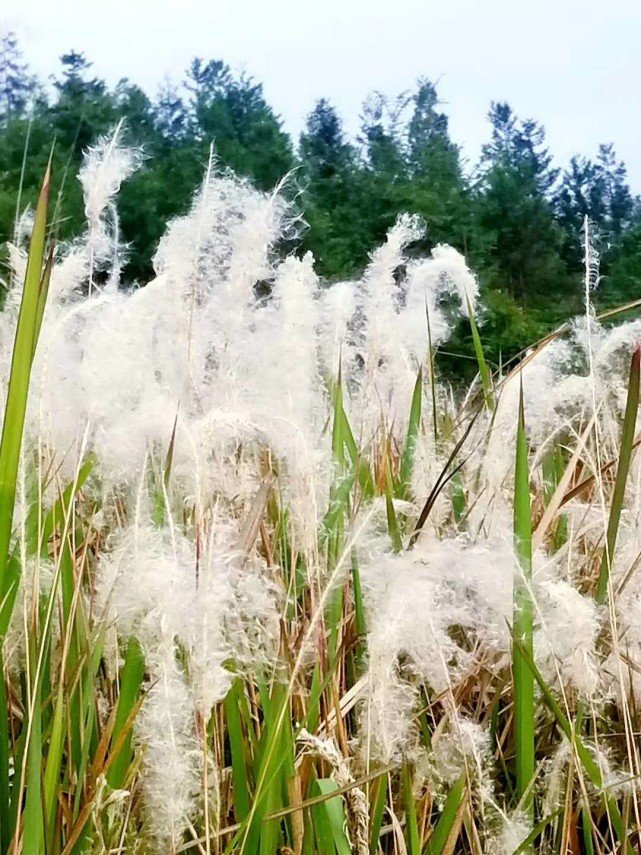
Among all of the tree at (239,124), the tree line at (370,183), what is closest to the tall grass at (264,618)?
the tree line at (370,183)

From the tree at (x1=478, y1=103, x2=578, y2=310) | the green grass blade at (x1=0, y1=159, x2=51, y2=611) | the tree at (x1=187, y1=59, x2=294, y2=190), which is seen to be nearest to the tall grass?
the green grass blade at (x1=0, y1=159, x2=51, y2=611)

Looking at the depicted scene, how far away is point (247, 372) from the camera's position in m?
1.23

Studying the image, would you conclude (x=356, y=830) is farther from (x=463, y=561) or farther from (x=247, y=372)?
(x=247, y=372)

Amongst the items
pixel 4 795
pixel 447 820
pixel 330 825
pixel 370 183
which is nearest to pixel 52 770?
→ pixel 4 795

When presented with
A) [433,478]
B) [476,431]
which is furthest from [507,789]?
[476,431]

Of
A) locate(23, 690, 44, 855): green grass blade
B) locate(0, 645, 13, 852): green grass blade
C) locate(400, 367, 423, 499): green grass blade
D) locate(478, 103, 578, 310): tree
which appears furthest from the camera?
locate(478, 103, 578, 310): tree

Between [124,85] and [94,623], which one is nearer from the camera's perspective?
[94,623]

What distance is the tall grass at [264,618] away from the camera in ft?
2.11

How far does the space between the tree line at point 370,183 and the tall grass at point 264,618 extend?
10.2 metres

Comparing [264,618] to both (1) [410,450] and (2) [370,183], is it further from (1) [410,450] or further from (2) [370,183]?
(2) [370,183]

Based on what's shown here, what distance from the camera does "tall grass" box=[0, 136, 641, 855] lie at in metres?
0.64

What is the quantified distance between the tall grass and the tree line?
1023 centimetres

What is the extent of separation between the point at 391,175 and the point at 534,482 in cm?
2143

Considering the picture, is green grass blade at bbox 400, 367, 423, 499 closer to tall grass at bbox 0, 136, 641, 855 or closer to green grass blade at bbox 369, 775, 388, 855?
tall grass at bbox 0, 136, 641, 855
